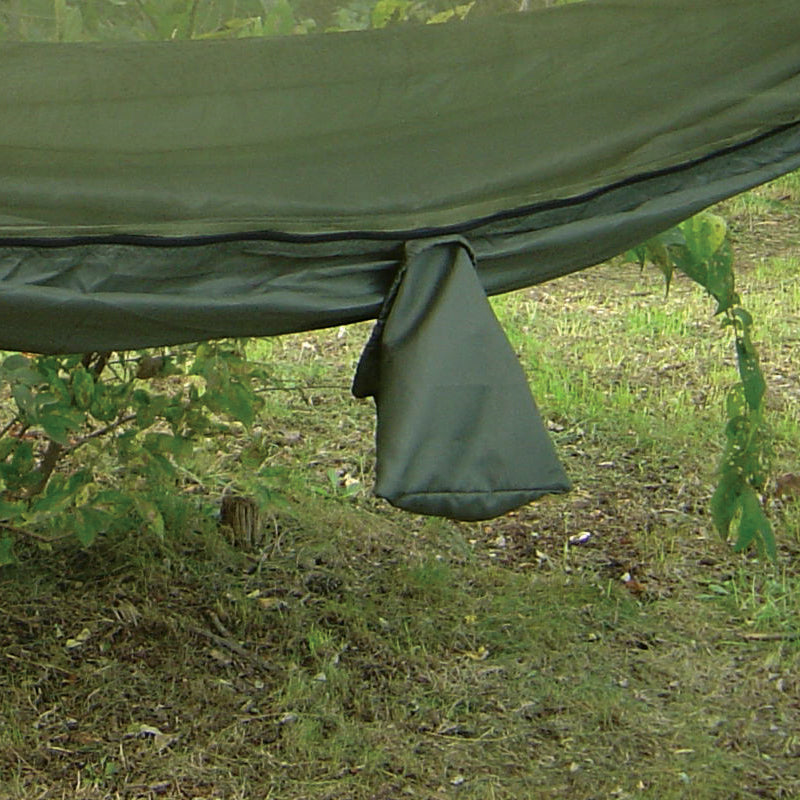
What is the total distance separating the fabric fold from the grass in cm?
86

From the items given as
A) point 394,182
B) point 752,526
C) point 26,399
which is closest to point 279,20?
point 394,182

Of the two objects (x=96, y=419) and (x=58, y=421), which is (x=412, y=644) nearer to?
(x=96, y=419)

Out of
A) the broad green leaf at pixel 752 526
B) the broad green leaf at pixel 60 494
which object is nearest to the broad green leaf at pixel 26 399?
the broad green leaf at pixel 60 494

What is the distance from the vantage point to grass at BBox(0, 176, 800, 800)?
2.28 metres

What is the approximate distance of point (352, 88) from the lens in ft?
5.16

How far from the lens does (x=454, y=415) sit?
151cm

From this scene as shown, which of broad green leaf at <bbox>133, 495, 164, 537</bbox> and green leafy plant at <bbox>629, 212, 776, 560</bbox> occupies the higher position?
green leafy plant at <bbox>629, 212, 776, 560</bbox>

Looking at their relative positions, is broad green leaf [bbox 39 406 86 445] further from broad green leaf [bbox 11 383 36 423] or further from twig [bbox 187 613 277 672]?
twig [bbox 187 613 277 672]

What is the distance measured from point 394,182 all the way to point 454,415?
0.31m

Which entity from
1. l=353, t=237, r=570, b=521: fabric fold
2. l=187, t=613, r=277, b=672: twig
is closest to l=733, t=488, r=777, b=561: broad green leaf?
l=187, t=613, r=277, b=672: twig

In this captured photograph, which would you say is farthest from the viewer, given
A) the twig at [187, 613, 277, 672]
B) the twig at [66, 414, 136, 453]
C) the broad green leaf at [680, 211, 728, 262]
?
the twig at [187, 613, 277, 672]

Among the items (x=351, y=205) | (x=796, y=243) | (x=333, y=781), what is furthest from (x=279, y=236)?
(x=796, y=243)

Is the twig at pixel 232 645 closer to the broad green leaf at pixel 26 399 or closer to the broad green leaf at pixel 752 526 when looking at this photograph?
the broad green leaf at pixel 26 399

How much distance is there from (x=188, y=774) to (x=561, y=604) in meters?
0.94
